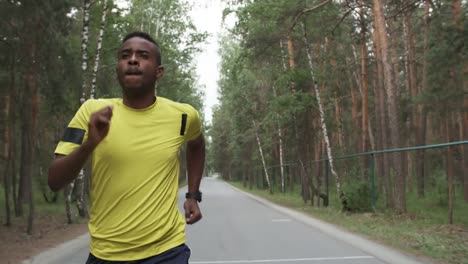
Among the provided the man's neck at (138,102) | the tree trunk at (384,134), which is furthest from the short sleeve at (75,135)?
the tree trunk at (384,134)

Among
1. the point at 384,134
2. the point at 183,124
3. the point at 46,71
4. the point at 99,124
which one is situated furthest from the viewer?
the point at 384,134

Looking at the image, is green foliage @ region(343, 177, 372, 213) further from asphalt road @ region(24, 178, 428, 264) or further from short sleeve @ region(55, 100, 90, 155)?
short sleeve @ region(55, 100, 90, 155)

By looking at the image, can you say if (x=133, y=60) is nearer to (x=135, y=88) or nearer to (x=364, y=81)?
(x=135, y=88)

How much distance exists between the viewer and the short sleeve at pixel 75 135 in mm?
2291

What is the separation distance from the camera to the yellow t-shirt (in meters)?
2.40

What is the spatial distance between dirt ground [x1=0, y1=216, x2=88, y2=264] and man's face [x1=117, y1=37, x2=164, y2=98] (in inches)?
289

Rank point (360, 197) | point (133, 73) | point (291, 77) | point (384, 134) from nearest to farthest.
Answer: point (133, 73), point (360, 197), point (384, 134), point (291, 77)

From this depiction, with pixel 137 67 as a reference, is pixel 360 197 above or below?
below

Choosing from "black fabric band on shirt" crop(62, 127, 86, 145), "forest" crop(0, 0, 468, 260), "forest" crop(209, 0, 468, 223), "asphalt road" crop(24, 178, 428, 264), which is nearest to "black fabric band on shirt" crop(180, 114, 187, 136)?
"black fabric band on shirt" crop(62, 127, 86, 145)

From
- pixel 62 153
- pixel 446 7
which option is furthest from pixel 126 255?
pixel 446 7

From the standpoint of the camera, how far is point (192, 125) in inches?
111

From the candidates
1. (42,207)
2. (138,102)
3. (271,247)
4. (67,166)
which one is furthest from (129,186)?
(42,207)

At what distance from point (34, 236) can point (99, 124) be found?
476 inches

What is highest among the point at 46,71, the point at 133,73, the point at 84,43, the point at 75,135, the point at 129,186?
the point at 84,43
